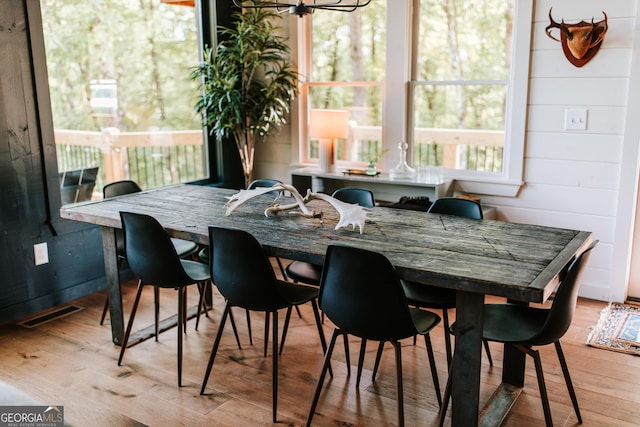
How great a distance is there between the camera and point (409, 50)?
450 centimetres

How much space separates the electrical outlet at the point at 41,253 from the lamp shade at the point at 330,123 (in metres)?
2.11

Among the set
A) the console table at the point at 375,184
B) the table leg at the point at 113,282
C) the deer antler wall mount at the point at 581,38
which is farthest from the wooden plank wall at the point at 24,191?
the deer antler wall mount at the point at 581,38

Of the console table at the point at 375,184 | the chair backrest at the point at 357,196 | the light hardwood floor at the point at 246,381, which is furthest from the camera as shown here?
the console table at the point at 375,184

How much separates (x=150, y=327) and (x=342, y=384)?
131cm

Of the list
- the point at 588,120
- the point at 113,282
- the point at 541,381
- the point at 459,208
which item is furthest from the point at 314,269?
the point at 588,120

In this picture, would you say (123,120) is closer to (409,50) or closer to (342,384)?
(409,50)

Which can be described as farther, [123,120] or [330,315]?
[123,120]

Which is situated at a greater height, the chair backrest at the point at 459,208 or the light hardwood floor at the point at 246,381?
the chair backrest at the point at 459,208

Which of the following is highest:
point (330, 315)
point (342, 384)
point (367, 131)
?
point (367, 131)

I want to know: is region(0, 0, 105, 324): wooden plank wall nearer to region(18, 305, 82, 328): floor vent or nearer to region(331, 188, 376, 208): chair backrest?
region(18, 305, 82, 328): floor vent

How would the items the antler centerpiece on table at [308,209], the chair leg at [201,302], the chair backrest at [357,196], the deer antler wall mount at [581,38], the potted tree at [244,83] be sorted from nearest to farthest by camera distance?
the antler centerpiece on table at [308,209], the chair leg at [201,302], the chair backrest at [357,196], the deer antler wall mount at [581,38], the potted tree at [244,83]

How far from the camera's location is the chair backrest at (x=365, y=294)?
7.04 feet

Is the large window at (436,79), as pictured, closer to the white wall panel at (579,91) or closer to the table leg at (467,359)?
A: the white wall panel at (579,91)

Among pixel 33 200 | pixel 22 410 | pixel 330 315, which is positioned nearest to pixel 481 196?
pixel 330 315
